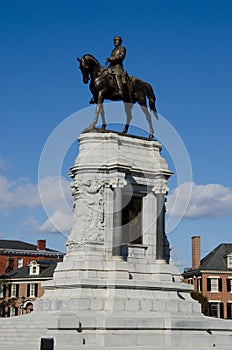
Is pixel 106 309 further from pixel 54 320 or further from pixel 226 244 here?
pixel 226 244

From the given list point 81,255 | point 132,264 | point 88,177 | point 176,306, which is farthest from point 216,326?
point 88,177

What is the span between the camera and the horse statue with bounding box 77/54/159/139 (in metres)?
36.3

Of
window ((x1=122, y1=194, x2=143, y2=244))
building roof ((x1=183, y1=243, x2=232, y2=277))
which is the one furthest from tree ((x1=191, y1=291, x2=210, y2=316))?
window ((x1=122, y1=194, x2=143, y2=244))

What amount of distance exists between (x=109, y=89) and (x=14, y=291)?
181 ft

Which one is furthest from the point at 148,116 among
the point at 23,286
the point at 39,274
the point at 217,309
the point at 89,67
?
the point at 23,286

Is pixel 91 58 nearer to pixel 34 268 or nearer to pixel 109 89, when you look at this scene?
pixel 109 89

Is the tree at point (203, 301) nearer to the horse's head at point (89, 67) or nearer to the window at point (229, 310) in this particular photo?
the window at point (229, 310)

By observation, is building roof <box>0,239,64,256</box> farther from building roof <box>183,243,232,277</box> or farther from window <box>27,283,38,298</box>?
building roof <box>183,243,232,277</box>

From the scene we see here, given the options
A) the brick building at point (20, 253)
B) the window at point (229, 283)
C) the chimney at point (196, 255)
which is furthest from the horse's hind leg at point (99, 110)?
the brick building at point (20, 253)

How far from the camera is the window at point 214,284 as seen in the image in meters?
75.0

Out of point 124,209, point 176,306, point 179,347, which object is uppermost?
point 124,209

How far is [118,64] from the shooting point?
3741 centimetres

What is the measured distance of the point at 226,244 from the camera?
8094 centimetres

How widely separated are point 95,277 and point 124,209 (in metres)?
3.97
